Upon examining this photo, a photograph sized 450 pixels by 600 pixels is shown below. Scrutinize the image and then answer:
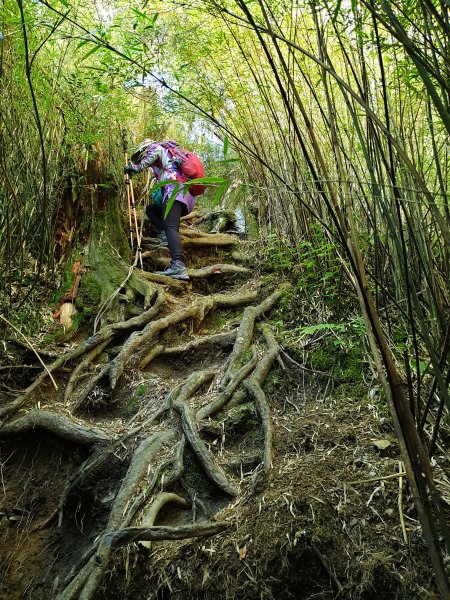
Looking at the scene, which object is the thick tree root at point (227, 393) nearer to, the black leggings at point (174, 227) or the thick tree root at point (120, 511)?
the thick tree root at point (120, 511)

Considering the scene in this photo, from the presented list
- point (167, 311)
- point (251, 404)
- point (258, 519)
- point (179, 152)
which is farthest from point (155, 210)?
point (258, 519)

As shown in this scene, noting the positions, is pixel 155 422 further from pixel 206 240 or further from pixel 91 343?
pixel 206 240

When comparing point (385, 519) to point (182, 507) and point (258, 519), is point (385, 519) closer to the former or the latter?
point (258, 519)

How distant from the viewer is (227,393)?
254 cm

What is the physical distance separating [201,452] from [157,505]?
0.34 metres

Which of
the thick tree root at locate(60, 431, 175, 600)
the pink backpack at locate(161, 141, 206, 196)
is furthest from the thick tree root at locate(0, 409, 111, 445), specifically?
the pink backpack at locate(161, 141, 206, 196)

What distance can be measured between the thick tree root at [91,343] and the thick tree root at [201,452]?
868 mm

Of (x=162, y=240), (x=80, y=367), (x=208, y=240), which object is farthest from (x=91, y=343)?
(x=208, y=240)

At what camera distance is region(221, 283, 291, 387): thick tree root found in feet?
9.13

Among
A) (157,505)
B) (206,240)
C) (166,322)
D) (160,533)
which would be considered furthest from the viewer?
(206,240)

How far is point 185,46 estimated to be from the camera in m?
3.41

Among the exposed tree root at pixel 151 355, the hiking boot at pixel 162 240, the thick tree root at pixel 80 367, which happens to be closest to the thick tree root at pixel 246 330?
the exposed tree root at pixel 151 355

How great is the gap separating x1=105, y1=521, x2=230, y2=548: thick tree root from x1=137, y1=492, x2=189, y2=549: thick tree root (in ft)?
0.77

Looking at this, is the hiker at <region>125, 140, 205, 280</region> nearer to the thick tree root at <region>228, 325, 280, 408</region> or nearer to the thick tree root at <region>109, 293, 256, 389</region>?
the thick tree root at <region>109, 293, 256, 389</region>
